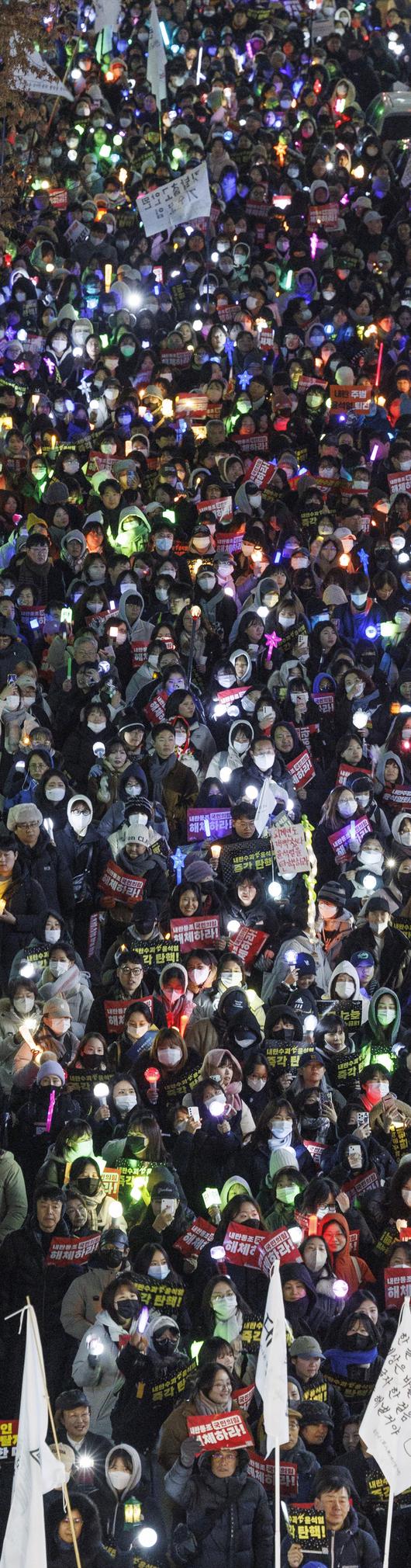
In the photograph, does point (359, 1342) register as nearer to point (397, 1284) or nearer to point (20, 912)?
point (397, 1284)

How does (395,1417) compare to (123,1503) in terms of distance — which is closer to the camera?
(395,1417)

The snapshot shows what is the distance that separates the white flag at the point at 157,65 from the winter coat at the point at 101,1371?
15.1 meters

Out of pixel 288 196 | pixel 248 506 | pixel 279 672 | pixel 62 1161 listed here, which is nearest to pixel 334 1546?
pixel 62 1161

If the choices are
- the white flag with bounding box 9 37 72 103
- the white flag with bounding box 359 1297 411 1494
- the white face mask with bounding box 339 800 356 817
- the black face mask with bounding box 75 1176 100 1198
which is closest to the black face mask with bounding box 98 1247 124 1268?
the black face mask with bounding box 75 1176 100 1198

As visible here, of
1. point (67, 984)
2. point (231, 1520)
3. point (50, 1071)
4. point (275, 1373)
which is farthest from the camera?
point (67, 984)

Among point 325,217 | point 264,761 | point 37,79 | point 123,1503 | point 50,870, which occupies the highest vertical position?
point 37,79

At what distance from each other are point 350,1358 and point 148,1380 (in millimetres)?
829

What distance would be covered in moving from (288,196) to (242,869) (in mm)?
9661

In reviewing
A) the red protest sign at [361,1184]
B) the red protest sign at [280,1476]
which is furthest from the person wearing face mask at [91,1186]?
the red protest sign at [280,1476]

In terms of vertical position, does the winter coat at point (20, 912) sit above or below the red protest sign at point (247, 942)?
above

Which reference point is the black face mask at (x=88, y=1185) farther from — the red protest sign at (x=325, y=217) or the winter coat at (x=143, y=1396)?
the red protest sign at (x=325, y=217)

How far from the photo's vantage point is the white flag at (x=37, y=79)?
19297 millimetres

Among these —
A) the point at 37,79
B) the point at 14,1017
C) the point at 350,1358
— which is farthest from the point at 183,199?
the point at 350,1358

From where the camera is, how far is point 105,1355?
8.84 meters
